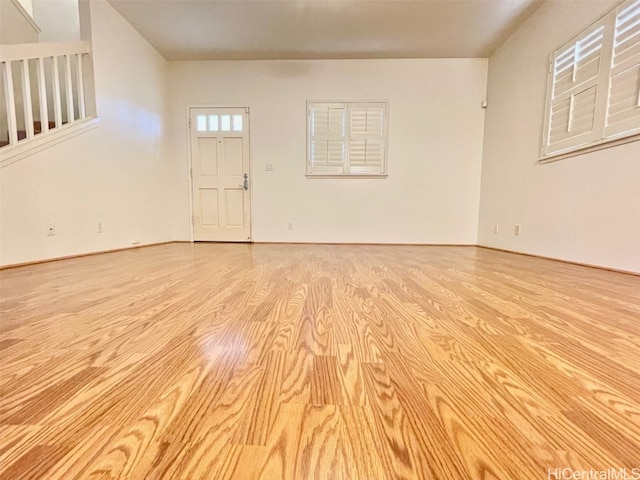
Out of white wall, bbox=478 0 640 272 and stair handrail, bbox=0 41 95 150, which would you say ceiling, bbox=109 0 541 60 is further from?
stair handrail, bbox=0 41 95 150

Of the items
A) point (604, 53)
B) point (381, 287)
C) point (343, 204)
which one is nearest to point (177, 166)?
point (343, 204)

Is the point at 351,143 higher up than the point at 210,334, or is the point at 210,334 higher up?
the point at 351,143

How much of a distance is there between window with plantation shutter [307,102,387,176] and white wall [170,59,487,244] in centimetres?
12

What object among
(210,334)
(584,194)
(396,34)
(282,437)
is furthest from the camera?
(396,34)

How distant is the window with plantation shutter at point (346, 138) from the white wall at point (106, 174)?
210 centimetres

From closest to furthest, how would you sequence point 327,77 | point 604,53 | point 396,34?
1. point 604,53
2. point 396,34
3. point 327,77

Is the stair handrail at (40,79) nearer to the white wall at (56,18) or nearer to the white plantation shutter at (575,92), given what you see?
the white wall at (56,18)

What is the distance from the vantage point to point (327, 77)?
409 centimetres

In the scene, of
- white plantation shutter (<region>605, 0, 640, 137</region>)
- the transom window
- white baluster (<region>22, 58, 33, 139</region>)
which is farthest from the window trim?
white baluster (<region>22, 58, 33, 139</region>)

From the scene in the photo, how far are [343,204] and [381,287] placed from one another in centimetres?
278

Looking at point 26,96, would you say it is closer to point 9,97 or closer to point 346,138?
point 9,97

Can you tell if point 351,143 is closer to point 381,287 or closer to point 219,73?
point 219,73

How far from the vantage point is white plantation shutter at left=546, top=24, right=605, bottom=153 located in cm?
236

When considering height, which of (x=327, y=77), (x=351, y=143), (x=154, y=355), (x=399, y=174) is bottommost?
(x=154, y=355)
